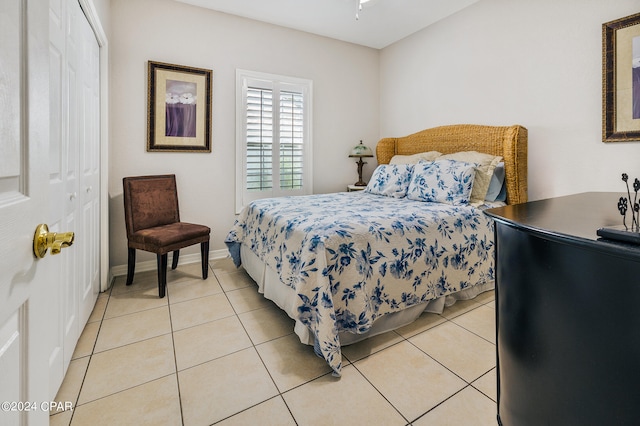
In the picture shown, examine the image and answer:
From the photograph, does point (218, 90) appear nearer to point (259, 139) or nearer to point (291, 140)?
point (259, 139)

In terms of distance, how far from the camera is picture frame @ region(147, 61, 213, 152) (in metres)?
3.11

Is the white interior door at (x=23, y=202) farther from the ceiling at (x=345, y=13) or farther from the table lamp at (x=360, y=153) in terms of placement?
the table lamp at (x=360, y=153)

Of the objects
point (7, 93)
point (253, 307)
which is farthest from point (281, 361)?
point (7, 93)

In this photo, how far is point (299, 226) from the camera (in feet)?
6.47

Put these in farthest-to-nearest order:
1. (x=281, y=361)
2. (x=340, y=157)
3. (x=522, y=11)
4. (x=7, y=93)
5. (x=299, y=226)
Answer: (x=340, y=157)
(x=522, y=11)
(x=299, y=226)
(x=281, y=361)
(x=7, y=93)

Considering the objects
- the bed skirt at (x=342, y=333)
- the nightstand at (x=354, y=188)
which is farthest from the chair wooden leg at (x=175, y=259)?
the nightstand at (x=354, y=188)

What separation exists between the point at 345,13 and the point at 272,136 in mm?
1637

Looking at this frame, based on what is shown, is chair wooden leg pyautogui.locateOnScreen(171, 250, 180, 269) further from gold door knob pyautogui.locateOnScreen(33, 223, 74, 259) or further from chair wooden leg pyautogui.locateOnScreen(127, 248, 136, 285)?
gold door knob pyautogui.locateOnScreen(33, 223, 74, 259)

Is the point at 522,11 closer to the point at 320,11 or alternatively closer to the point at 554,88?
the point at 554,88

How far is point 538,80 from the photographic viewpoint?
9.12 feet

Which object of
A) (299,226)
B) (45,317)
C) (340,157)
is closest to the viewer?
(45,317)

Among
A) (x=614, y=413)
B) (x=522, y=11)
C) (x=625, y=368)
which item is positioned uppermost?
(x=522, y=11)

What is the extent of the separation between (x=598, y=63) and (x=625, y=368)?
2.89 metres

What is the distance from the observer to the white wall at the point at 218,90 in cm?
301
